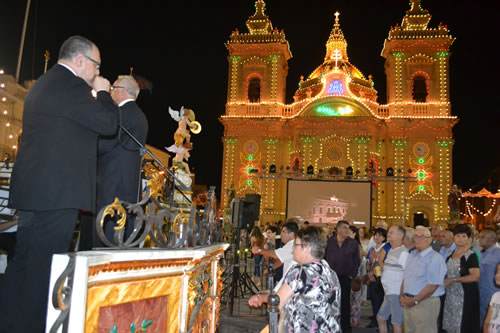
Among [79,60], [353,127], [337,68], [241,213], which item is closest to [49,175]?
[79,60]

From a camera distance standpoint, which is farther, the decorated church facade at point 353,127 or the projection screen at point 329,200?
the decorated church facade at point 353,127

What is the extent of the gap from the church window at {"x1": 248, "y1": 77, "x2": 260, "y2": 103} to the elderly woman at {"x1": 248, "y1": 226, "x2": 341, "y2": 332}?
3183 cm

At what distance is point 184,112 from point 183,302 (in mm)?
7914

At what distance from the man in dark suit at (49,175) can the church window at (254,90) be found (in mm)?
32521

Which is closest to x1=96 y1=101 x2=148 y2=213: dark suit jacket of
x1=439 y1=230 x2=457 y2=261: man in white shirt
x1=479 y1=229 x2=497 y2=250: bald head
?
x1=479 y1=229 x2=497 y2=250: bald head

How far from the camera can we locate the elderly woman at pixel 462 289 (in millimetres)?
6000

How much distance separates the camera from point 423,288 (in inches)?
219

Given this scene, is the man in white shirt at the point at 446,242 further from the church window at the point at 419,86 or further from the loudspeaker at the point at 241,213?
the church window at the point at 419,86

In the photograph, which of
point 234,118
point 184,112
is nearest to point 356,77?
point 234,118

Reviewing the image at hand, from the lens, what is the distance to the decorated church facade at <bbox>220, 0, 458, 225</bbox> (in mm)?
30891

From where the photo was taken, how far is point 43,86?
259 cm

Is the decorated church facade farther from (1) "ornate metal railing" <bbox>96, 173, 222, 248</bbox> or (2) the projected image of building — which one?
(1) "ornate metal railing" <bbox>96, 173, 222, 248</bbox>

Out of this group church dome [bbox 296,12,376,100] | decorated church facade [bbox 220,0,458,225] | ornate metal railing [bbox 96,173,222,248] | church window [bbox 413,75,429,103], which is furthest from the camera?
church dome [bbox 296,12,376,100]

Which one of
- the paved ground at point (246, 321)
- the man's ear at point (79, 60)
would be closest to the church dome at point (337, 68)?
the paved ground at point (246, 321)
